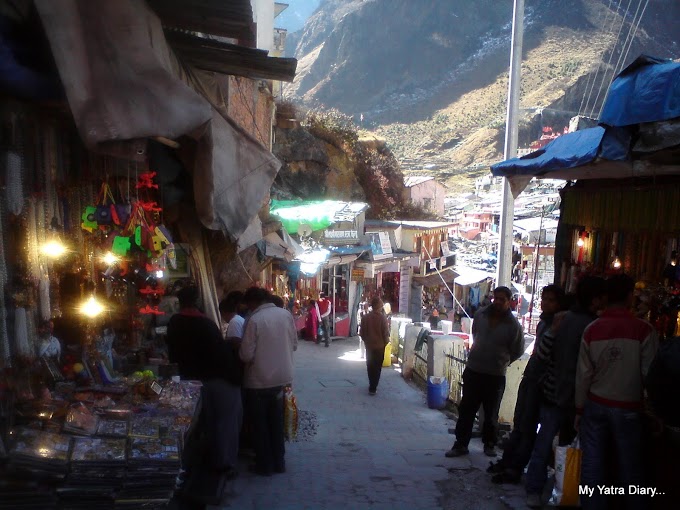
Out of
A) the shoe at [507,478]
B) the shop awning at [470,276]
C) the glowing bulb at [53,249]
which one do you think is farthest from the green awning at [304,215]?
the glowing bulb at [53,249]

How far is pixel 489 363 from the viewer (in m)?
A: 6.29

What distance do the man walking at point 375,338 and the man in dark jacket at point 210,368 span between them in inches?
244

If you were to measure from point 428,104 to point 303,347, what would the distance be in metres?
72.4

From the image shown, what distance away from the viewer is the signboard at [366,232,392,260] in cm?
2597

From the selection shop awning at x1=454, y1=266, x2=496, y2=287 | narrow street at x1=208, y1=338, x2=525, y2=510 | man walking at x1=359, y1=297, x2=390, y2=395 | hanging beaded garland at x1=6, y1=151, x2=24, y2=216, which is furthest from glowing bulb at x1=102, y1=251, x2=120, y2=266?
shop awning at x1=454, y1=266, x2=496, y2=287

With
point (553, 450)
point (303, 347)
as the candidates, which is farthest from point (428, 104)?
point (553, 450)

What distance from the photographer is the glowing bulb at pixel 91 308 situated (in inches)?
195

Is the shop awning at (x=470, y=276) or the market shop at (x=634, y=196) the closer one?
the market shop at (x=634, y=196)

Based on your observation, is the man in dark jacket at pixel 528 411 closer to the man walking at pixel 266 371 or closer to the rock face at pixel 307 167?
the man walking at pixel 266 371

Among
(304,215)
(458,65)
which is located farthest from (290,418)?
(458,65)

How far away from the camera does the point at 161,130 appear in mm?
3283

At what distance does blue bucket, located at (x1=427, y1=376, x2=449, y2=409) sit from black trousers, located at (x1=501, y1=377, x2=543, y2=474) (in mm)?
4599

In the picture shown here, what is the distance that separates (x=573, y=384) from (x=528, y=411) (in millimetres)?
751

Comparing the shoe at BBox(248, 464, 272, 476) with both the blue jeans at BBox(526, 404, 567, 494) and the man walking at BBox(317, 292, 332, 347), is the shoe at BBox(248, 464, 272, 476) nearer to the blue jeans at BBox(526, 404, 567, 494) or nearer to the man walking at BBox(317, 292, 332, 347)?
the blue jeans at BBox(526, 404, 567, 494)
